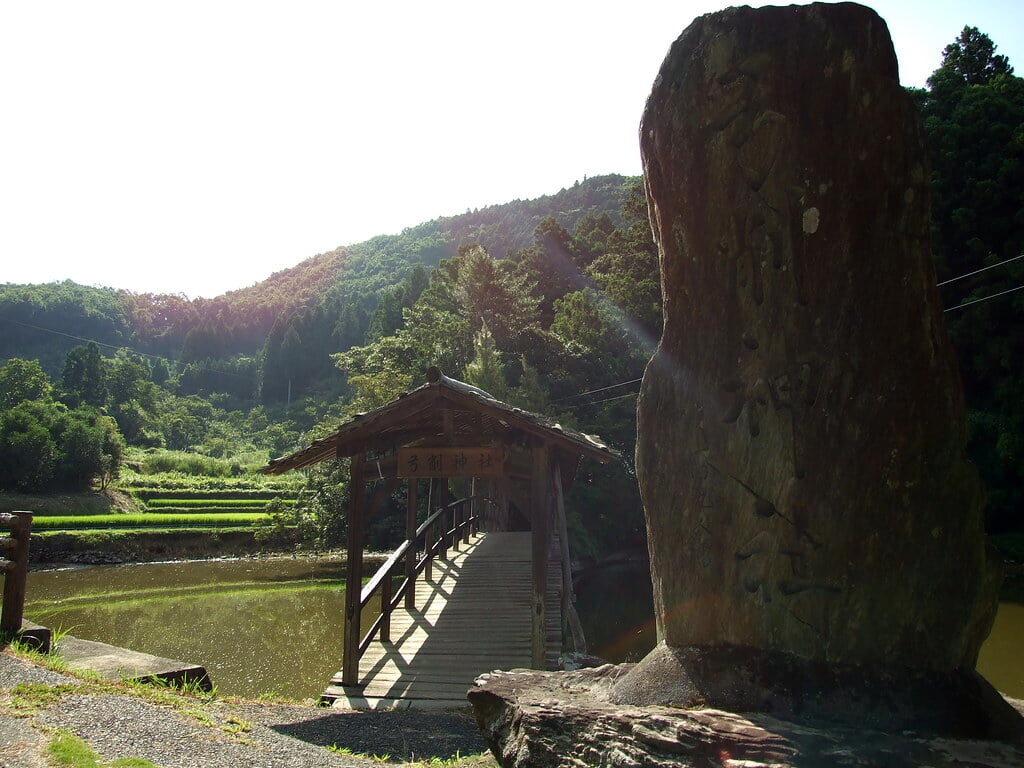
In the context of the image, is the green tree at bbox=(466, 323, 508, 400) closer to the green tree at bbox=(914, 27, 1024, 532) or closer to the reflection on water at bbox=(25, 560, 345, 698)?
the reflection on water at bbox=(25, 560, 345, 698)

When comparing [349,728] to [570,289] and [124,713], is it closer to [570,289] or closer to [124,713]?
[124,713]

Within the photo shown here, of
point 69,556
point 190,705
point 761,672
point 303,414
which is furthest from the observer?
point 303,414

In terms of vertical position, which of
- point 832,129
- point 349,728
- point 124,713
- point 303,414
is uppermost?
point 303,414

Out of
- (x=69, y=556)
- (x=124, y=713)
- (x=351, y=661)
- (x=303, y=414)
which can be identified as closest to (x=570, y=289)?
(x=69, y=556)

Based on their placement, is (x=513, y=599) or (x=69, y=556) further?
(x=69, y=556)

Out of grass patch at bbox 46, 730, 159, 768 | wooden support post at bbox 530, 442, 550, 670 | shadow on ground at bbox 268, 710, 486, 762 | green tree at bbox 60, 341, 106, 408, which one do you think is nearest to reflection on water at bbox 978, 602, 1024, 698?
wooden support post at bbox 530, 442, 550, 670

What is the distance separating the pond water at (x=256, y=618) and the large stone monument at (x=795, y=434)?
26.2 ft

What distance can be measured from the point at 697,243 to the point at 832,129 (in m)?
0.79

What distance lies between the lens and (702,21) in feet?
12.0

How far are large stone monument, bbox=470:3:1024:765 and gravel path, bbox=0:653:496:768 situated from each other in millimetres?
1756

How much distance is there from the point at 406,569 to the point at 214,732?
21.9ft

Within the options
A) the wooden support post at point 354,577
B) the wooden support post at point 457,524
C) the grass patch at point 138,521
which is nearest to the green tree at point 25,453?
the grass patch at point 138,521

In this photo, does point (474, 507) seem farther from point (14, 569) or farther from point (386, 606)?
point (14, 569)

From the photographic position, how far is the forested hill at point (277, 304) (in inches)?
3772
